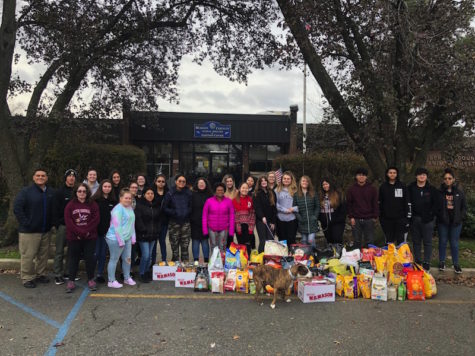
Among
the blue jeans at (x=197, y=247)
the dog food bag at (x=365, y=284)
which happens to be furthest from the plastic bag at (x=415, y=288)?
the blue jeans at (x=197, y=247)

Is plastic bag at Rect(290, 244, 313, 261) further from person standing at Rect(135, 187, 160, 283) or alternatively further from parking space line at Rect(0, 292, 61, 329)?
parking space line at Rect(0, 292, 61, 329)

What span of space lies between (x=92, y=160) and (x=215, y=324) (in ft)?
25.1

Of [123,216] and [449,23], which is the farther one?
[449,23]

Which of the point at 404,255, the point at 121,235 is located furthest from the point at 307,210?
the point at 121,235

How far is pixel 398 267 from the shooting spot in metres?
5.16

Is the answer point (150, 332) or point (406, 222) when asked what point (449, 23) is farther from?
point (150, 332)

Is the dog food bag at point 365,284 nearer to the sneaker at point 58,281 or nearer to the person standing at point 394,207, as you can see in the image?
the person standing at point 394,207

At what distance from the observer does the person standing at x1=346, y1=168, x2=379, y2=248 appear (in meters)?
6.21

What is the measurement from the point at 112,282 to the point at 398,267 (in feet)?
14.4

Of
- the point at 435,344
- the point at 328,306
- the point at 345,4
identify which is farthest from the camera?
the point at 345,4

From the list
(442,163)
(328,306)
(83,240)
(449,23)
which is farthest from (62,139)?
(442,163)

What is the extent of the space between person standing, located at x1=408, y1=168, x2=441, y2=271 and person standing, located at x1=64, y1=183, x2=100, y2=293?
5.36 m

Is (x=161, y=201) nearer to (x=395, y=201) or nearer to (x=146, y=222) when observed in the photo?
(x=146, y=222)

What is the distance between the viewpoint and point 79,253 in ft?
17.7
